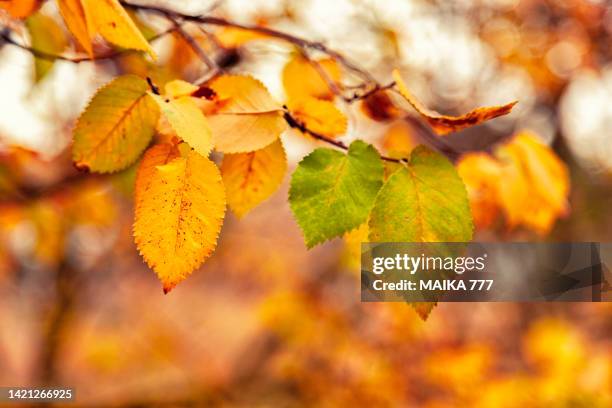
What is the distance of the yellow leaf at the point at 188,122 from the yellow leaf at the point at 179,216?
0.01 metres

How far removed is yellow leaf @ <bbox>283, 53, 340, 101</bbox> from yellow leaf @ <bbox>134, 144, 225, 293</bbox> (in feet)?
1.16

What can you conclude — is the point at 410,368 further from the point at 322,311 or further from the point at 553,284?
the point at 553,284

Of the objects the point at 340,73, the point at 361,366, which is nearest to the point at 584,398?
the point at 361,366

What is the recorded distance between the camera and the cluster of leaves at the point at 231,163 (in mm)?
400

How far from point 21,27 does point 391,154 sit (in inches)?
28.1

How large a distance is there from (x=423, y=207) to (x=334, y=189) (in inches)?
3.3

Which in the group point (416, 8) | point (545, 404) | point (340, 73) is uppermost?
point (416, 8)

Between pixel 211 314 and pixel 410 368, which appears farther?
pixel 211 314

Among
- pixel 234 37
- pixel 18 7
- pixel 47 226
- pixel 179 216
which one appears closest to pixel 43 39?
pixel 234 37

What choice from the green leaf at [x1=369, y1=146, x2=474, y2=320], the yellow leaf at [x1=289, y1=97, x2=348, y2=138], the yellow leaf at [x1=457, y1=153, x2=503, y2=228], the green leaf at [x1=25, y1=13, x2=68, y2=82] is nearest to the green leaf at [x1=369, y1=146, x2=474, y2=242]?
the green leaf at [x1=369, y1=146, x2=474, y2=320]

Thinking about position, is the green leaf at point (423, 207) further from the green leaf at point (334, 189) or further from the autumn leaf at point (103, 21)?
the autumn leaf at point (103, 21)

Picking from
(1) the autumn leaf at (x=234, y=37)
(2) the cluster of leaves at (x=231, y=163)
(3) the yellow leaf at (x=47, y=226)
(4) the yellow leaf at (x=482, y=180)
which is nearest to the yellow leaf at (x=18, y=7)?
(2) the cluster of leaves at (x=231, y=163)

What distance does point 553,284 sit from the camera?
1021mm

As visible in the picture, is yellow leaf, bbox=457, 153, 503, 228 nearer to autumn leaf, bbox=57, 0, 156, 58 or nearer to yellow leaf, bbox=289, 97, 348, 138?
yellow leaf, bbox=289, 97, 348, 138
